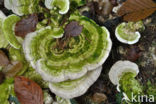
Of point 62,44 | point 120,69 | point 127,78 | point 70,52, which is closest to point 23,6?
point 62,44

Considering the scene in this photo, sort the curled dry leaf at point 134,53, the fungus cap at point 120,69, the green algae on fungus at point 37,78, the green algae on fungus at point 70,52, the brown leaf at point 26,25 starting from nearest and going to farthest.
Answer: the green algae on fungus at point 70,52, the fungus cap at point 120,69, the curled dry leaf at point 134,53, the brown leaf at point 26,25, the green algae on fungus at point 37,78

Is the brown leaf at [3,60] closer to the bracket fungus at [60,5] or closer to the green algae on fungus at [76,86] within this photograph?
the green algae on fungus at [76,86]

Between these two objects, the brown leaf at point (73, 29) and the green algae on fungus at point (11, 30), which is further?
the green algae on fungus at point (11, 30)

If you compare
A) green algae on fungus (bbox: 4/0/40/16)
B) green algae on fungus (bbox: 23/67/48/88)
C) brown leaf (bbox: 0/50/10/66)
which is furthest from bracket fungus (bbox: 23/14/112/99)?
brown leaf (bbox: 0/50/10/66)

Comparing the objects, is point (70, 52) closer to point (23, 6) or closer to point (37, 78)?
point (37, 78)

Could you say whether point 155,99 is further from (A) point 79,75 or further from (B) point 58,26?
(B) point 58,26

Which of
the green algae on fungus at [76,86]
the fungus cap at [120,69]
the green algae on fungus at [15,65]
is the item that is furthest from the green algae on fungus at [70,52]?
the green algae on fungus at [15,65]

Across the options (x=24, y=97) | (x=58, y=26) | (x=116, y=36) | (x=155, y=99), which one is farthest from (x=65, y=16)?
(x=155, y=99)
